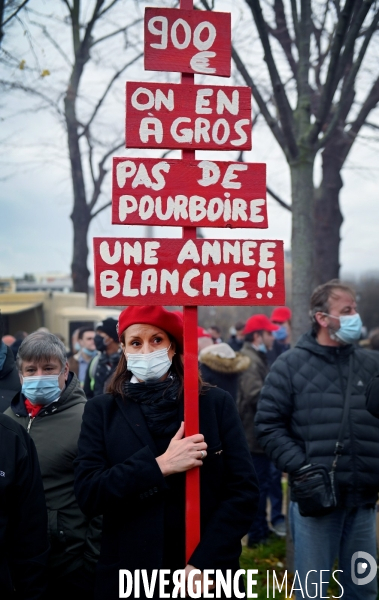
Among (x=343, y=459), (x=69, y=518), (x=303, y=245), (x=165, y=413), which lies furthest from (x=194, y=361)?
(x=303, y=245)

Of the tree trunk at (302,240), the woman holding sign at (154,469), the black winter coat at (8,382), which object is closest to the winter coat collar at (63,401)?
the black winter coat at (8,382)

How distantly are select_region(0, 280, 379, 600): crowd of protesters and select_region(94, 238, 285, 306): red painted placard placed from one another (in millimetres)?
135

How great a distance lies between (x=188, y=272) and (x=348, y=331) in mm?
1311

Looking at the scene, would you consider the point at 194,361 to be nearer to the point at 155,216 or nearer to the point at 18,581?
the point at 155,216

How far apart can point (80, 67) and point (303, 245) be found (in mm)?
8758

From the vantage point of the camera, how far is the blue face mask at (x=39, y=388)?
3236 mm

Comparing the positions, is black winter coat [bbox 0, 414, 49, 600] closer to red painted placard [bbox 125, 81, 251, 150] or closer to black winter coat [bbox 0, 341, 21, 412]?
black winter coat [bbox 0, 341, 21, 412]

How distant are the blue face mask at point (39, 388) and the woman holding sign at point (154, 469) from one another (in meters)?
0.51

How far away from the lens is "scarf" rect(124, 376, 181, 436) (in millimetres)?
2742

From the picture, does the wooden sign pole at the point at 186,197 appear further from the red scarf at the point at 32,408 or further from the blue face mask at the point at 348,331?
the blue face mask at the point at 348,331

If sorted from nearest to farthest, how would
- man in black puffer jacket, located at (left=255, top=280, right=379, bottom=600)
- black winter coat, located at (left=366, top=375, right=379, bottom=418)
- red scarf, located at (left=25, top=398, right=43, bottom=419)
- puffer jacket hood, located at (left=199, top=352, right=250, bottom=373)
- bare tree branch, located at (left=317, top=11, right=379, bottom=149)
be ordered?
black winter coat, located at (left=366, top=375, right=379, bottom=418)
red scarf, located at (left=25, top=398, right=43, bottom=419)
man in black puffer jacket, located at (left=255, top=280, right=379, bottom=600)
bare tree branch, located at (left=317, top=11, right=379, bottom=149)
puffer jacket hood, located at (left=199, top=352, right=250, bottom=373)

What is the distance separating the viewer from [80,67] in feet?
41.2

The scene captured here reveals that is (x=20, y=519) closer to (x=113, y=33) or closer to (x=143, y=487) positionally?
(x=143, y=487)

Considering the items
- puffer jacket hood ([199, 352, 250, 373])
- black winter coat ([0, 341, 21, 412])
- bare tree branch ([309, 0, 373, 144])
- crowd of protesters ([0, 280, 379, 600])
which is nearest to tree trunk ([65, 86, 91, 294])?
puffer jacket hood ([199, 352, 250, 373])
